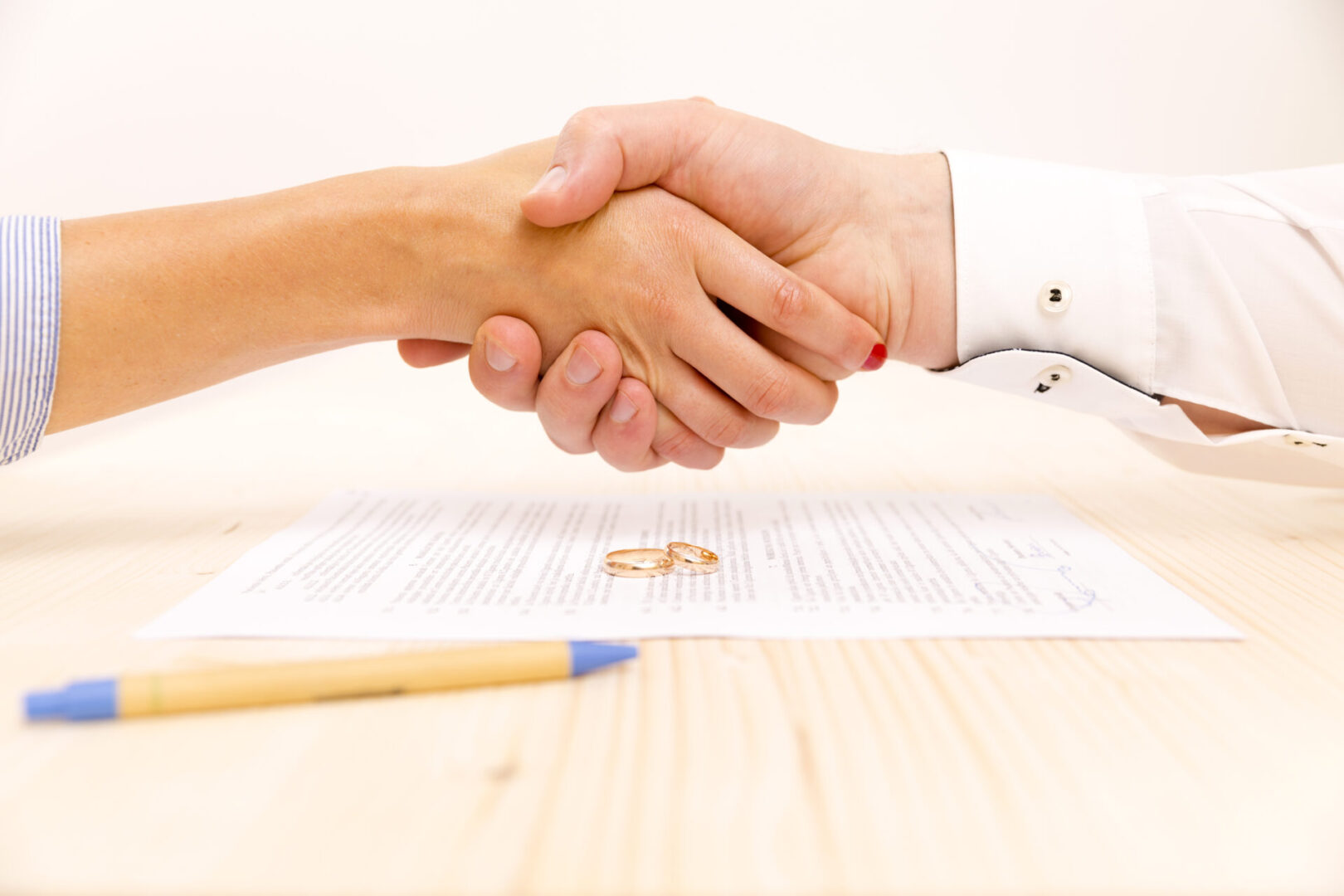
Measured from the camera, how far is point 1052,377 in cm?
93

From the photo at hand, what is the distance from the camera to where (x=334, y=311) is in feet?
3.14

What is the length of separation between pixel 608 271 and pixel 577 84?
1.14 meters

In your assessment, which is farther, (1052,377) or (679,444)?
(679,444)

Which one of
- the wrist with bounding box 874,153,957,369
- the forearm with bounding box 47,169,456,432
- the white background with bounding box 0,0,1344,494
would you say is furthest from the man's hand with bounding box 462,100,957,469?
the white background with bounding box 0,0,1344,494

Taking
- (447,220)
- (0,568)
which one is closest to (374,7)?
(447,220)

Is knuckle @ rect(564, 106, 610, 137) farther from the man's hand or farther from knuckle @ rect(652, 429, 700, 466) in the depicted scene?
knuckle @ rect(652, 429, 700, 466)

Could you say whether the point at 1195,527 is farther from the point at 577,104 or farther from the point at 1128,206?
the point at 577,104

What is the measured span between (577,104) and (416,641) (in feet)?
5.09

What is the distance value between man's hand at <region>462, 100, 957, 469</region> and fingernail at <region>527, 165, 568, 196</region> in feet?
0.05

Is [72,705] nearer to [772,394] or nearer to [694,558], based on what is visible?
[694,558]

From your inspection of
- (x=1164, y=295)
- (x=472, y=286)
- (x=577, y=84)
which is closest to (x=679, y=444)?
(x=472, y=286)

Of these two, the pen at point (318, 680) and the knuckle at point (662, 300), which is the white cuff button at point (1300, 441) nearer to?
the knuckle at point (662, 300)

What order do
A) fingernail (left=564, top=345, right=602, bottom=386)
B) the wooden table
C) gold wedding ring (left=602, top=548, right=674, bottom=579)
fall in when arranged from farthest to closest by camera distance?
fingernail (left=564, top=345, right=602, bottom=386), gold wedding ring (left=602, top=548, right=674, bottom=579), the wooden table

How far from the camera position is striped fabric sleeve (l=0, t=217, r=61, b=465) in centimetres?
82
